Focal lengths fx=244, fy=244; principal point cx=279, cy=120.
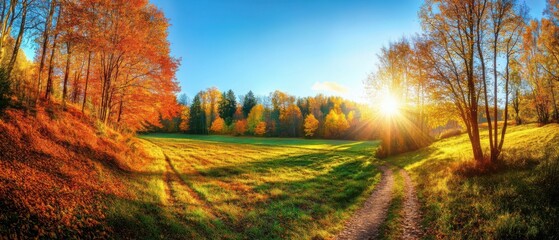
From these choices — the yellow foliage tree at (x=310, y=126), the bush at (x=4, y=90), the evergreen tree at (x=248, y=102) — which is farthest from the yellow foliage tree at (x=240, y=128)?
the bush at (x=4, y=90)

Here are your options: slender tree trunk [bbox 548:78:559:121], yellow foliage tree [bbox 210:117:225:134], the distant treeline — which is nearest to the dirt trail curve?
slender tree trunk [bbox 548:78:559:121]

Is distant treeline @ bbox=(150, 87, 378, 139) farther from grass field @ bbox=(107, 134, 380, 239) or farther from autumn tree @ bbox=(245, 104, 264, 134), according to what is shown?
grass field @ bbox=(107, 134, 380, 239)

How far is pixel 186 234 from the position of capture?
334 inches

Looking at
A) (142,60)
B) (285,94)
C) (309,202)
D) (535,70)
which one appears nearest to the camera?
(309,202)

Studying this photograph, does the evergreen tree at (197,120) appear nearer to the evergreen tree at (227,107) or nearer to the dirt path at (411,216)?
the evergreen tree at (227,107)

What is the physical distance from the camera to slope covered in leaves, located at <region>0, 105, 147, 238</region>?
237 inches

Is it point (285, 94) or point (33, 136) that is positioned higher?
point (285, 94)

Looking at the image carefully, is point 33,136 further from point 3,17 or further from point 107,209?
point 3,17

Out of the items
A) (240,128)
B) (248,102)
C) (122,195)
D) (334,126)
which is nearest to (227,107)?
(248,102)

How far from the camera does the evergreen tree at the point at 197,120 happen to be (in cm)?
8731

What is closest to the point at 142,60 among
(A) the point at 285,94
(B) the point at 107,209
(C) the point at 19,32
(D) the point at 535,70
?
(C) the point at 19,32

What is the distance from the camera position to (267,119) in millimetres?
91312

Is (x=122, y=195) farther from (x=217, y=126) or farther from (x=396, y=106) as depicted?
(x=217, y=126)

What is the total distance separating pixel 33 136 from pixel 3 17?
10515 mm
